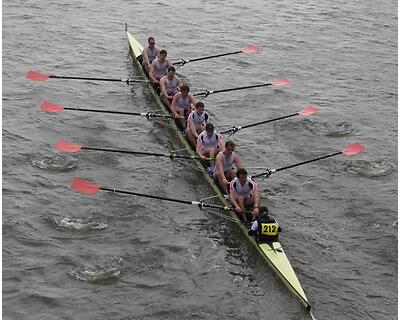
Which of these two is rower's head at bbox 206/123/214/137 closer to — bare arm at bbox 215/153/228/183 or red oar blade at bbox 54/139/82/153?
bare arm at bbox 215/153/228/183

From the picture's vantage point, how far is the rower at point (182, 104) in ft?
63.8

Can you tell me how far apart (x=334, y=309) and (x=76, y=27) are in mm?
21226

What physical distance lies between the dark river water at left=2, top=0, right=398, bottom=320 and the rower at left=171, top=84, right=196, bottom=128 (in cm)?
97

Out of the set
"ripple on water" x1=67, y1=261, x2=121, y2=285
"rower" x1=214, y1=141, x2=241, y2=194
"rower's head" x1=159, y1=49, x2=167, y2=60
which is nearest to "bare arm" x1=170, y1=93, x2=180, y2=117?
"rower's head" x1=159, y1=49, x2=167, y2=60

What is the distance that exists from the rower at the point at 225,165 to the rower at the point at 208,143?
855 millimetres

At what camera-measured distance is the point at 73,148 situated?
17250mm

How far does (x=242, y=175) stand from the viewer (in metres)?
14.8

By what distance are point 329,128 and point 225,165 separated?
6.42 metres

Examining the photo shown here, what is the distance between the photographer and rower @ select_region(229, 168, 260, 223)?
1494 centimetres

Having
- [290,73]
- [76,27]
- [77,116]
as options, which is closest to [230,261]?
[77,116]

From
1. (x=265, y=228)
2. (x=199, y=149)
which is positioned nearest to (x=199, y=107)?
(x=199, y=149)

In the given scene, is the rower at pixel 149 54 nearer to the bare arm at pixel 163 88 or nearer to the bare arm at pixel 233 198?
the bare arm at pixel 163 88

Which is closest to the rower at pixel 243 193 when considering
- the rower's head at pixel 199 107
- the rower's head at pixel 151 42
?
the rower's head at pixel 199 107

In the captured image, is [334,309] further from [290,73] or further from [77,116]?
[290,73]
